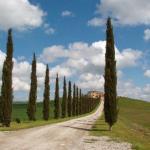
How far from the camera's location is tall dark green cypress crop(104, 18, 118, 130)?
38562mm

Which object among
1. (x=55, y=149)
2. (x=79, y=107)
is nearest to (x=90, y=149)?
(x=55, y=149)

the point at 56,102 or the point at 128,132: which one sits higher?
the point at 56,102

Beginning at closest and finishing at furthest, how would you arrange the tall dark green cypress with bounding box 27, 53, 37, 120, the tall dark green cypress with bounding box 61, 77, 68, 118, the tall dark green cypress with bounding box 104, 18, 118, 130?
the tall dark green cypress with bounding box 104, 18, 118, 130 < the tall dark green cypress with bounding box 27, 53, 37, 120 < the tall dark green cypress with bounding box 61, 77, 68, 118

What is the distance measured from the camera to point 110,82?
39.4 metres

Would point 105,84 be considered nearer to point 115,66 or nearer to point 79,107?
point 115,66

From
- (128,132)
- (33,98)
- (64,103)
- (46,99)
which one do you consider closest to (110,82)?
(128,132)

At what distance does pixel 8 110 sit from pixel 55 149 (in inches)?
955

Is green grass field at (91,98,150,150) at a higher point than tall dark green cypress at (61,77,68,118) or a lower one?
lower

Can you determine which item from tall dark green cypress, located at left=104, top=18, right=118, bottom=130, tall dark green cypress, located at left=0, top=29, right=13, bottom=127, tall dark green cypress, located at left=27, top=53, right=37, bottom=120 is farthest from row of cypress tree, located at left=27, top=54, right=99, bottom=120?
tall dark green cypress, located at left=104, top=18, right=118, bottom=130

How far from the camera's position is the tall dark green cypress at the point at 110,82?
1518 inches

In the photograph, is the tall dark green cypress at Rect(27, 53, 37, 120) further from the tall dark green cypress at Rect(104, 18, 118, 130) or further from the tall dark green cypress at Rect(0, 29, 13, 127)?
the tall dark green cypress at Rect(104, 18, 118, 130)

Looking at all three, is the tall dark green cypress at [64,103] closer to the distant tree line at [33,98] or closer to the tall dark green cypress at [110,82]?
the distant tree line at [33,98]

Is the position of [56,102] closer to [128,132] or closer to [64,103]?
[64,103]

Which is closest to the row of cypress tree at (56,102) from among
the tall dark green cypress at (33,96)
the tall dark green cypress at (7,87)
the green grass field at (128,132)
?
the tall dark green cypress at (33,96)
